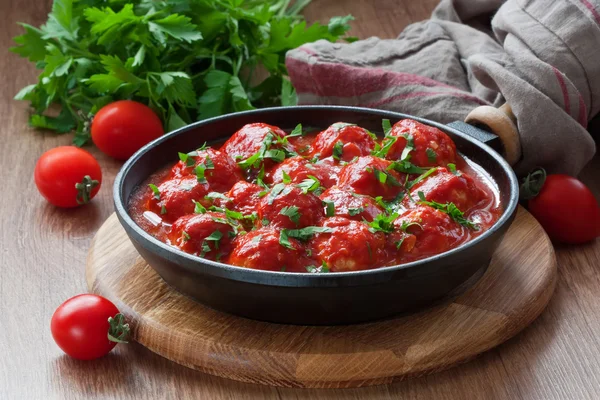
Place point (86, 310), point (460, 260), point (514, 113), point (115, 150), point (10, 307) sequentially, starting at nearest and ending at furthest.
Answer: point (460, 260) → point (86, 310) → point (10, 307) → point (514, 113) → point (115, 150)

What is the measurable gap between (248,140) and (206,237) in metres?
0.66

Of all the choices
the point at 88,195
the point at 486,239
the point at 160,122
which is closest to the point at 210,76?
the point at 160,122

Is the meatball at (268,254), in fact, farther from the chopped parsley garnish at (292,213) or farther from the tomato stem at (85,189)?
the tomato stem at (85,189)

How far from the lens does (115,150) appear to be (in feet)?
13.3

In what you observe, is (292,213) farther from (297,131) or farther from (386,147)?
(297,131)

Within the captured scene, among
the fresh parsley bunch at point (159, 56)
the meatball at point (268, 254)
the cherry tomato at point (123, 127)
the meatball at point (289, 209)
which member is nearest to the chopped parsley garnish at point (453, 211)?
the meatball at point (289, 209)

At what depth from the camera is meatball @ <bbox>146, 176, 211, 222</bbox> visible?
2.97 meters

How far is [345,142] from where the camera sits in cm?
327

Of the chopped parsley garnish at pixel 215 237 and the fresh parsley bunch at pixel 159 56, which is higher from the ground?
the chopped parsley garnish at pixel 215 237

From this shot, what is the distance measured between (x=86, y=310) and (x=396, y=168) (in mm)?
1155

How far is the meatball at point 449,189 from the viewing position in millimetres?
2939

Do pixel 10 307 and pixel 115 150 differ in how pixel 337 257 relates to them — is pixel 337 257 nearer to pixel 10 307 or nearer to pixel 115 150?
pixel 10 307

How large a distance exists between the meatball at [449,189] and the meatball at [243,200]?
508 millimetres

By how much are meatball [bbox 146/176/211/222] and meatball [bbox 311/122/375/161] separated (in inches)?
19.0
